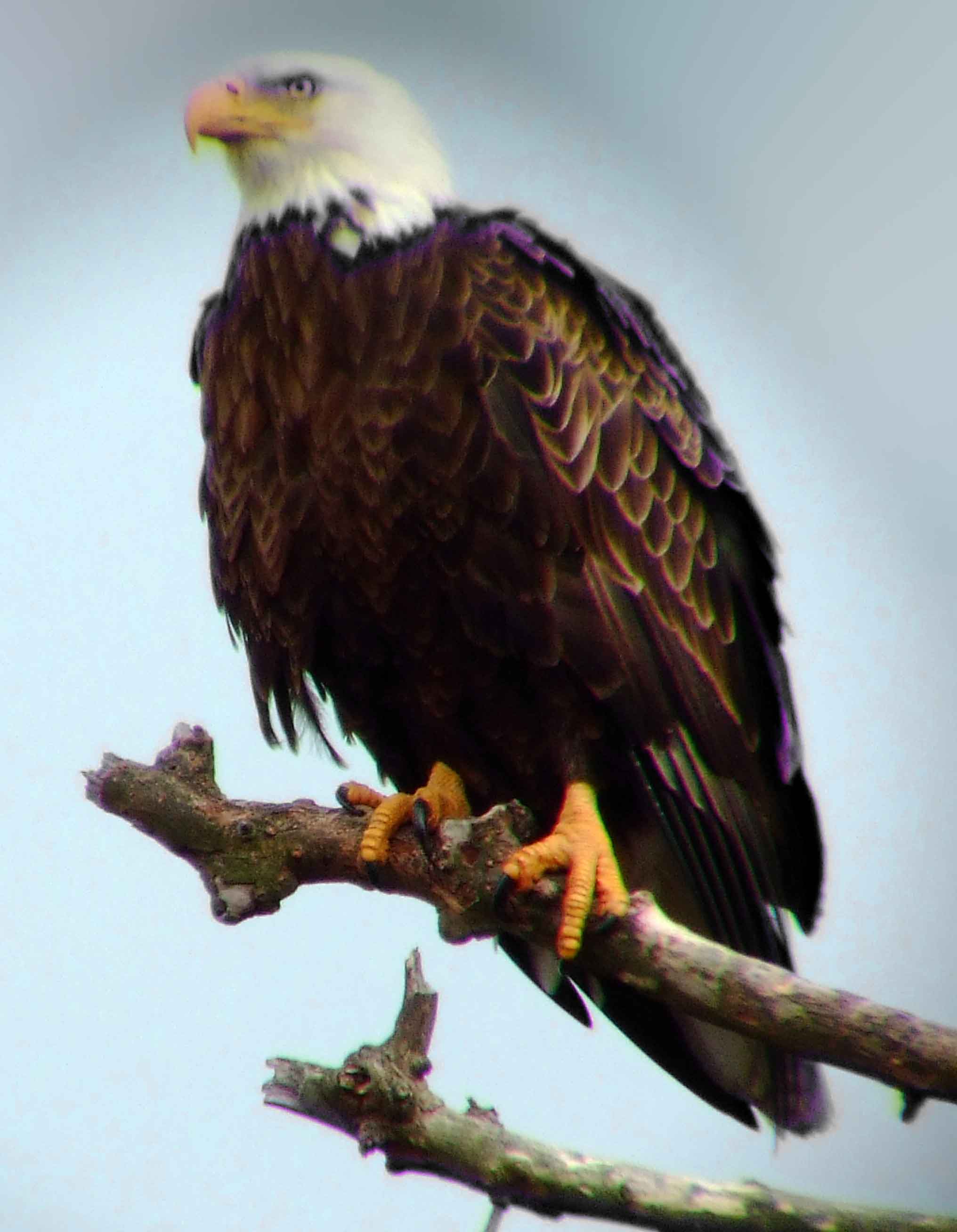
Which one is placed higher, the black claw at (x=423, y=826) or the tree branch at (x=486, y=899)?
the black claw at (x=423, y=826)

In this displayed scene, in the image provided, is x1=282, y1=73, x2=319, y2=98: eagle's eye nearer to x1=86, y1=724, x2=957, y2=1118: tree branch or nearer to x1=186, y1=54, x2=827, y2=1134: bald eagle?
x1=186, y1=54, x2=827, y2=1134: bald eagle

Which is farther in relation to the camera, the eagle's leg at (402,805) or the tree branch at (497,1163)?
the eagle's leg at (402,805)

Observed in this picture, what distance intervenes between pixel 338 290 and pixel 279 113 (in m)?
0.50

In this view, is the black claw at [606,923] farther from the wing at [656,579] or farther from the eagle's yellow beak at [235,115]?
the eagle's yellow beak at [235,115]

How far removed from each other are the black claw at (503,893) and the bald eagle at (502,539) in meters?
0.02

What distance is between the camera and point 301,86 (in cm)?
317

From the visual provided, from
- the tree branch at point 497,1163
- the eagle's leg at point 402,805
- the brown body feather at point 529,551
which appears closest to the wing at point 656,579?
the brown body feather at point 529,551

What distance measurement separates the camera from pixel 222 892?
280cm

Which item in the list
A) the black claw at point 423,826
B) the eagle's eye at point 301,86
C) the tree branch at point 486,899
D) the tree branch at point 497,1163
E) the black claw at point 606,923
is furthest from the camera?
the eagle's eye at point 301,86

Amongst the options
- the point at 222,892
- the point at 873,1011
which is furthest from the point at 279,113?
the point at 873,1011

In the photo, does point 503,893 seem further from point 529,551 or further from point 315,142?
point 315,142

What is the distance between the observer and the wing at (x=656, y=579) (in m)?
2.85

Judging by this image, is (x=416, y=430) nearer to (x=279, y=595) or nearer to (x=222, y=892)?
(x=279, y=595)

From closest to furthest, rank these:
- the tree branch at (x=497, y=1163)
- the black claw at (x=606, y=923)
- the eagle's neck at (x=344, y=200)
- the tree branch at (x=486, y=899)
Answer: the tree branch at (x=486, y=899)
the tree branch at (x=497, y=1163)
the black claw at (x=606, y=923)
the eagle's neck at (x=344, y=200)
